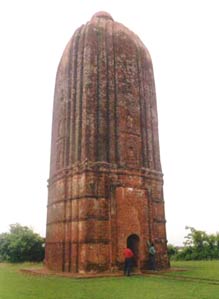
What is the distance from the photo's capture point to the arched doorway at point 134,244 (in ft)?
57.8

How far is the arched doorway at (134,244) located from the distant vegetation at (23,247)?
1059cm

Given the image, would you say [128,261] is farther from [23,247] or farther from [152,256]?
[23,247]

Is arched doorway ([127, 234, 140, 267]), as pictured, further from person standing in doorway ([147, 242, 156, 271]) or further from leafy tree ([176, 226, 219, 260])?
leafy tree ([176, 226, 219, 260])

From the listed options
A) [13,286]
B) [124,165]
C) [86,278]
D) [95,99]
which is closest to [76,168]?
[124,165]

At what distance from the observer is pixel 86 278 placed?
567 inches

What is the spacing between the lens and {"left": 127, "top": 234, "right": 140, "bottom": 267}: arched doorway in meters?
17.6

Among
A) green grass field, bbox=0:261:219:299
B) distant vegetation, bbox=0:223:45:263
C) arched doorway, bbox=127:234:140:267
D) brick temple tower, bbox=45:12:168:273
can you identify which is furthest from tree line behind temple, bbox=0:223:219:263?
green grass field, bbox=0:261:219:299

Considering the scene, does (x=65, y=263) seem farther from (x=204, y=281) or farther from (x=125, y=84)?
(x=125, y=84)

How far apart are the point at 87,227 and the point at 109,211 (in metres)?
1.37

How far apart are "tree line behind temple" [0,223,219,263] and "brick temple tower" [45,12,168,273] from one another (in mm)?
6715

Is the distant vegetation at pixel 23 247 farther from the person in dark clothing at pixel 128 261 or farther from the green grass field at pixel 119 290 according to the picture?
the green grass field at pixel 119 290

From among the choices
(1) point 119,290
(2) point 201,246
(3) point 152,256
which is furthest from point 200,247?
(1) point 119,290

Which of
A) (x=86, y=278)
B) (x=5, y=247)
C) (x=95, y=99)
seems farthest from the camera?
(x=5, y=247)

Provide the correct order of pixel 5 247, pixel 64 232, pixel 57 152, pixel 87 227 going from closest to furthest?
pixel 87 227 < pixel 64 232 < pixel 57 152 < pixel 5 247
